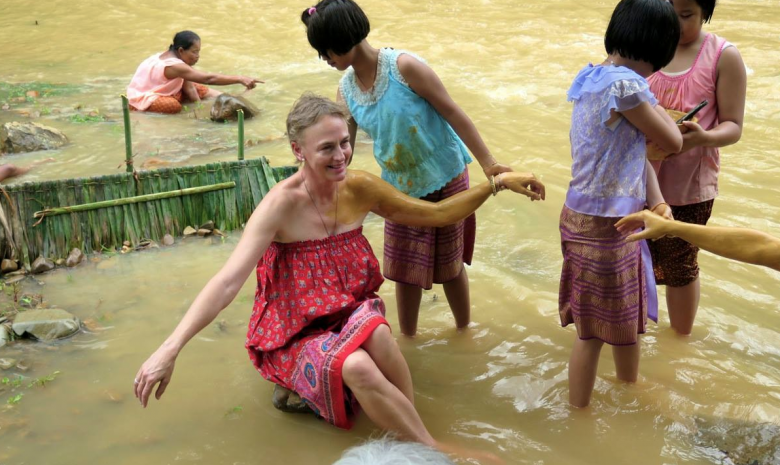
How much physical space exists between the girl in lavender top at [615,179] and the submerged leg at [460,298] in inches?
29.3

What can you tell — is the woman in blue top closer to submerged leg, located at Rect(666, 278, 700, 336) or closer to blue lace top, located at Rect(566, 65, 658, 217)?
blue lace top, located at Rect(566, 65, 658, 217)

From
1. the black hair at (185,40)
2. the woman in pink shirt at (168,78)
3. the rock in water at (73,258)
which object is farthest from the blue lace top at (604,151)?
the black hair at (185,40)

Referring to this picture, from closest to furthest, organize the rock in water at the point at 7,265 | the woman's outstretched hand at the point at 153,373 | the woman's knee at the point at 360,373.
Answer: the woman's outstretched hand at the point at 153,373
the woman's knee at the point at 360,373
the rock in water at the point at 7,265

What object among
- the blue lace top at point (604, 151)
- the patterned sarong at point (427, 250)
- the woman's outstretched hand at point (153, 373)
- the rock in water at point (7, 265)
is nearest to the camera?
the woman's outstretched hand at point (153, 373)

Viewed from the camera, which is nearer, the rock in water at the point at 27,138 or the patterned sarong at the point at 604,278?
the patterned sarong at the point at 604,278

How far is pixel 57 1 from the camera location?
45.2 feet

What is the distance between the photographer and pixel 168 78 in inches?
318

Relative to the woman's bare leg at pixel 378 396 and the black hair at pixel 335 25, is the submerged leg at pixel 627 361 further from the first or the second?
the black hair at pixel 335 25

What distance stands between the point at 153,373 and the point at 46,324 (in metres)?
1.59

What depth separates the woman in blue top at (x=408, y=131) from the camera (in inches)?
124

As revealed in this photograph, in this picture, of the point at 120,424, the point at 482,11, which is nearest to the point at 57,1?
the point at 482,11

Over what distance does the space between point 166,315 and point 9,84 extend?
20.3 ft

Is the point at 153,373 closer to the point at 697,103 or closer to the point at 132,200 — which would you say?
the point at 132,200

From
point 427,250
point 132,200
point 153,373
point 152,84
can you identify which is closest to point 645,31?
point 427,250
